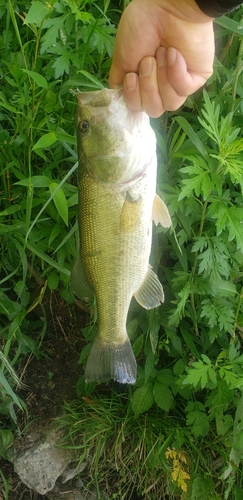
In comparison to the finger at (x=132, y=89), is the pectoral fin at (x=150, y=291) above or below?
below

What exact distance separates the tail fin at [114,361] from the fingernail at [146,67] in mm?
1250

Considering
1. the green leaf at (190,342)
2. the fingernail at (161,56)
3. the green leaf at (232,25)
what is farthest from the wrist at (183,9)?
the green leaf at (190,342)

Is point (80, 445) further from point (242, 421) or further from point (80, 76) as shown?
point (80, 76)

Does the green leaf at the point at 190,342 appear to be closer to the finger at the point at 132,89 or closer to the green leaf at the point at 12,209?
the green leaf at the point at 12,209

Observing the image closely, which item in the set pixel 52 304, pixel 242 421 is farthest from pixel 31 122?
pixel 242 421

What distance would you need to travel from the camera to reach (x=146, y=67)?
1.51 metres

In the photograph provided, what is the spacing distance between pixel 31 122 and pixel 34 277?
1.11 metres

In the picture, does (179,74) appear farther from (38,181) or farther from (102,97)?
(38,181)

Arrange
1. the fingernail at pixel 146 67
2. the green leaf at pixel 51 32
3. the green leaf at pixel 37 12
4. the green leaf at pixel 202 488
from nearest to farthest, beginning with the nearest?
the fingernail at pixel 146 67 < the green leaf at pixel 37 12 < the green leaf at pixel 51 32 < the green leaf at pixel 202 488

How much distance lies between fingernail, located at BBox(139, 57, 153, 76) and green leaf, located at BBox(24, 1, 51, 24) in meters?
0.70

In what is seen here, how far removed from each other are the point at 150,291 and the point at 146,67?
968mm

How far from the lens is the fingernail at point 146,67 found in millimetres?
1507

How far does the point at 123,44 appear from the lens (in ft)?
5.13

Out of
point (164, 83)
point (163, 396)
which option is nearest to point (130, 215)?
point (164, 83)
